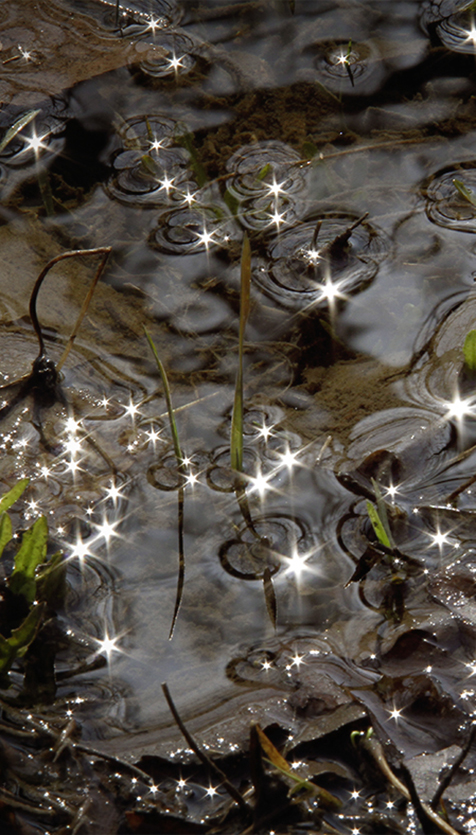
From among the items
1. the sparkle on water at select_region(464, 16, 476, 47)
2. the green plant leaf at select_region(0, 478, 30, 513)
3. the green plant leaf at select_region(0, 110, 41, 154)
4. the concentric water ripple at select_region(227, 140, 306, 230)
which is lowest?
the green plant leaf at select_region(0, 478, 30, 513)

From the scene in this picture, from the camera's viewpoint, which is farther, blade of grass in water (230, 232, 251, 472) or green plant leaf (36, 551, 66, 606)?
green plant leaf (36, 551, 66, 606)

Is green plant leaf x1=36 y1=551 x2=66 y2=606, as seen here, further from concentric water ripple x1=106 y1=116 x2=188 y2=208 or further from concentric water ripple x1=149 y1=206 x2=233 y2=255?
concentric water ripple x1=106 y1=116 x2=188 y2=208

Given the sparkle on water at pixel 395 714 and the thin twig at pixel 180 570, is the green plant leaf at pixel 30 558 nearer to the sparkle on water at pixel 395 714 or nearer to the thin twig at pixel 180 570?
the thin twig at pixel 180 570

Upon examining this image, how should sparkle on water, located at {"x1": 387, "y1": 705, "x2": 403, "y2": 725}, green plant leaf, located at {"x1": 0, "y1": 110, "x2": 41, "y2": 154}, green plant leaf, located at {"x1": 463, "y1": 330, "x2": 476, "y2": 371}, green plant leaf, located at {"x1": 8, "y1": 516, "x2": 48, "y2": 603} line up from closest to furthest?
sparkle on water, located at {"x1": 387, "y1": 705, "x2": 403, "y2": 725} < green plant leaf, located at {"x1": 8, "y1": 516, "x2": 48, "y2": 603} < green plant leaf, located at {"x1": 463, "y1": 330, "x2": 476, "y2": 371} < green plant leaf, located at {"x1": 0, "y1": 110, "x2": 41, "y2": 154}

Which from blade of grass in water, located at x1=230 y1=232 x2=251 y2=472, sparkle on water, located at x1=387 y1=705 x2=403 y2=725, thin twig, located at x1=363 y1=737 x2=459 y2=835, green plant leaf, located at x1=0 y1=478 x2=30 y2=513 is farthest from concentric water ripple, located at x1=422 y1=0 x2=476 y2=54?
thin twig, located at x1=363 y1=737 x2=459 y2=835

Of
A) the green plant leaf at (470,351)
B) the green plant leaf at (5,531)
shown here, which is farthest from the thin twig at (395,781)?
the green plant leaf at (470,351)

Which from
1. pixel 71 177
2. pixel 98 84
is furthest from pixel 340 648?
pixel 98 84

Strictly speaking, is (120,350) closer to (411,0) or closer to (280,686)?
(280,686)

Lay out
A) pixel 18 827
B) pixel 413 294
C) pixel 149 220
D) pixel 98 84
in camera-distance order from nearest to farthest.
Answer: pixel 18 827 → pixel 413 294 → pixel 149 220 → pixel 98 84
